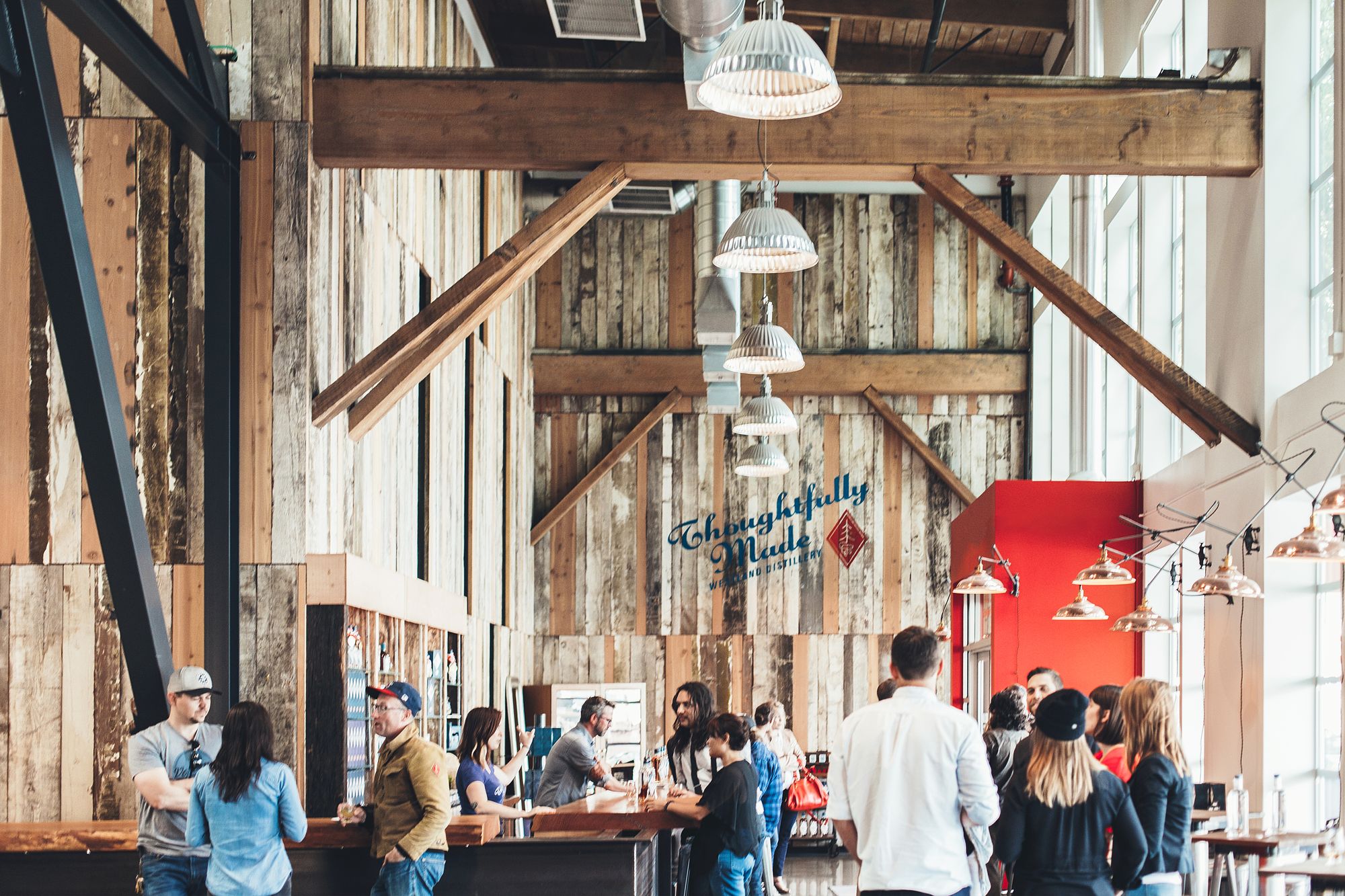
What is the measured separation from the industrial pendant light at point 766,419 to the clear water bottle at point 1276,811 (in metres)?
5.97

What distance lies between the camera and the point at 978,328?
55.7 feet

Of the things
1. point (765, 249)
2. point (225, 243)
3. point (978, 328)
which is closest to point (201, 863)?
point (225, 243)

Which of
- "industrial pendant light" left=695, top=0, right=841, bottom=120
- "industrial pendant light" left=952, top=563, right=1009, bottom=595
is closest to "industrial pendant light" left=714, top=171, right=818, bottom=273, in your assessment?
"industrial pendant light" left=695, top=0, right=841, bottom=120

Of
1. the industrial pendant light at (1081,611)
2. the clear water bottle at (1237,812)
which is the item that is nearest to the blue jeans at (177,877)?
the clear water bottle at (1237,812)

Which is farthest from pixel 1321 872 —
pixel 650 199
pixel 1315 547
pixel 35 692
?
pixel 650 199

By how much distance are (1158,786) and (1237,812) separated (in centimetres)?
207

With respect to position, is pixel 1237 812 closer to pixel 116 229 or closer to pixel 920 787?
pixel 920 787

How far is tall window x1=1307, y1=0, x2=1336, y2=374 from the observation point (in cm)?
801

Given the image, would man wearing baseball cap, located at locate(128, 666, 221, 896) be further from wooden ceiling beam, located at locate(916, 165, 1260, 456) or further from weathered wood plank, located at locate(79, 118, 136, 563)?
wooden ceiling beam, located at locate(916, 165, 1260, 456)

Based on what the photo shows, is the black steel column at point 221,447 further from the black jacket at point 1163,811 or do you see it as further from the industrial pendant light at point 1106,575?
the industrial pendant light at point 1106,575

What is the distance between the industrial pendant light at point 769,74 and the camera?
5.54 meters

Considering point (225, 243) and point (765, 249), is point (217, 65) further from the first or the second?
point (765, 249)

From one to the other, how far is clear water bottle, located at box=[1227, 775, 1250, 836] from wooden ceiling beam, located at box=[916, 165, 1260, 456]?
237 centimetres

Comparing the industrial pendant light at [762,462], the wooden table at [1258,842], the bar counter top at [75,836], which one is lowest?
the wooden table at [1258,842]
